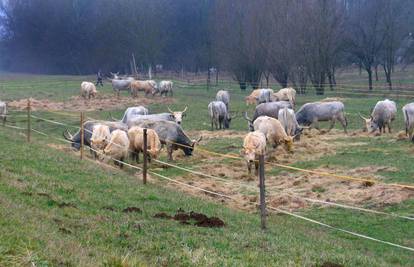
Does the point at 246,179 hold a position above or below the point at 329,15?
below

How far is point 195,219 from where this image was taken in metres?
8.61

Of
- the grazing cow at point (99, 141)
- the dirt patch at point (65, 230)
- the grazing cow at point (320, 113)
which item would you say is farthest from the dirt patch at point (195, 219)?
the grazing cow at point (320, 113)

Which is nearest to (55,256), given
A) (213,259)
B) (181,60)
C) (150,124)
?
(213,259)

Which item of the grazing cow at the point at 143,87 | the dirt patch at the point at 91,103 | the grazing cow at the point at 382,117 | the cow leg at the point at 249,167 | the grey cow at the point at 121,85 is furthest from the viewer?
the grey cow at the point at 121,85

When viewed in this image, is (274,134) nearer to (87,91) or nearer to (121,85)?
(87,91)

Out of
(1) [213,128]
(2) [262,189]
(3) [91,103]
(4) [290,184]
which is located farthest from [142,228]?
(3) [91,103]

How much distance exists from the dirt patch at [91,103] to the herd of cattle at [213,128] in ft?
22.7

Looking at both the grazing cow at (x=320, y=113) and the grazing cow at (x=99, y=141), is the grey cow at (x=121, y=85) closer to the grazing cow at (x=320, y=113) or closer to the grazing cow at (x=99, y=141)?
the grazing cow at (x=320, y=113)

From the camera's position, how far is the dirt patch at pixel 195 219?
8.35 metres

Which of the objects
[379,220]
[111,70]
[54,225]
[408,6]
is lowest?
[379,220]

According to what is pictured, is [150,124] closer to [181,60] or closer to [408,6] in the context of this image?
[408,6]

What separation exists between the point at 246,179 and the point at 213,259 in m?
8.67

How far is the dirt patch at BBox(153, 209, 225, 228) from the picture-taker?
8.35 metres

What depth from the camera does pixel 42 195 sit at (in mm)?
8734
